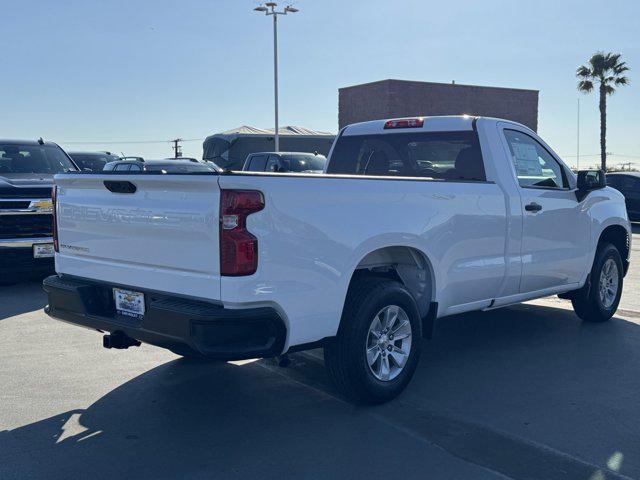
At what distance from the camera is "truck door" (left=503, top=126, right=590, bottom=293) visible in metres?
6.15

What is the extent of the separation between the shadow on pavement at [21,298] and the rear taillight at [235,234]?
4734mm

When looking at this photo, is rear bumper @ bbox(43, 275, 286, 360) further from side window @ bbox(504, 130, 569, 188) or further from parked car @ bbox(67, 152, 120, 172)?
parked car @ bbox(67, 152, 120, 172)

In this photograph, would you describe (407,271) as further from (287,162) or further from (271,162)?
(271,162)

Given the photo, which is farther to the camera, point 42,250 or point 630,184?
point 630,184

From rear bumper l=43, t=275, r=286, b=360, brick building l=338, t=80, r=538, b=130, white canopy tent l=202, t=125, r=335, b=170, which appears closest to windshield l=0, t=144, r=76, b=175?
rear bumper l=43, t=275, r=286, b=360

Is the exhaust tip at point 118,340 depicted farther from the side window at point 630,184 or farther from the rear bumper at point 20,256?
the side window at point 630,184

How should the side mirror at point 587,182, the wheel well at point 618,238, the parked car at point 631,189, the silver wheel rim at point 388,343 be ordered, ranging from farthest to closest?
the parked car at point 631,189 < the wheel well at point 618,238 < the side mirror at point 587,182 < the silver wheel rim at point 388,343

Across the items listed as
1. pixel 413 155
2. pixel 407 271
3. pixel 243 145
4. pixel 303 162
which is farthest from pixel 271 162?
pixel 407 271

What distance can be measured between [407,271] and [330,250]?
4.16ft

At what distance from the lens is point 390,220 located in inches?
187

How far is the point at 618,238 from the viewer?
7.79 m

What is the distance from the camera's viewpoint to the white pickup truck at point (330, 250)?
3998mm

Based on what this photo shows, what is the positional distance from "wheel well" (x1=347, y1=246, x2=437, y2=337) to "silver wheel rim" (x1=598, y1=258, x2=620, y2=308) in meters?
2.82

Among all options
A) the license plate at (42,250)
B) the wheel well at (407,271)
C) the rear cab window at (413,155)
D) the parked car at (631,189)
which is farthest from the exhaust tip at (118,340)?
the parked car at (631,189)
